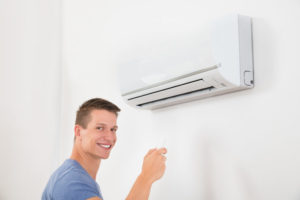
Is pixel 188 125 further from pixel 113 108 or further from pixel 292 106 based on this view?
pixel 292 106

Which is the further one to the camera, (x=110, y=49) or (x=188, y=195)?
(x=110, y=49)

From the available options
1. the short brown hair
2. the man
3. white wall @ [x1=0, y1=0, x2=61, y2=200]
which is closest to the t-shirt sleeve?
the man

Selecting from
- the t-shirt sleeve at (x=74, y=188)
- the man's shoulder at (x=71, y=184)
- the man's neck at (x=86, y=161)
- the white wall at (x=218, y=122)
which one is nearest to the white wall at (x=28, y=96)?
the white wall at (x=218, y=122)

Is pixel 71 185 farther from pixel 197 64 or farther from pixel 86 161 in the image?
pixel 197 64

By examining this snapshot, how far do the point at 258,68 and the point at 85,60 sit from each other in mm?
1521

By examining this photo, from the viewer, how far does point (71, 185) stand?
152cm

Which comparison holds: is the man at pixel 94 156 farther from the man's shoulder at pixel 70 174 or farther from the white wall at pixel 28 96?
the white wall at pixel 28 96

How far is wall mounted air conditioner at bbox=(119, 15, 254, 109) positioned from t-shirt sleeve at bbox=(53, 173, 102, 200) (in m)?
0.56

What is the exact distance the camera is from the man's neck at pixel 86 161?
1.79 meters

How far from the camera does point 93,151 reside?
5.93 ft

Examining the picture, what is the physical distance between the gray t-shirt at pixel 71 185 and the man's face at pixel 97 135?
14cm

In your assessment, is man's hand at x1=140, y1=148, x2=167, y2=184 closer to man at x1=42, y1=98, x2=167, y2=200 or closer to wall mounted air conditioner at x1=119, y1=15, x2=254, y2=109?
man at x1=42, y1=98, x2=167, y2=200

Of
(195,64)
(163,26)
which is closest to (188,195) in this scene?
(195,64)

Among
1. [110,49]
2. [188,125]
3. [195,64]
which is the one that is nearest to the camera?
[195,64]
